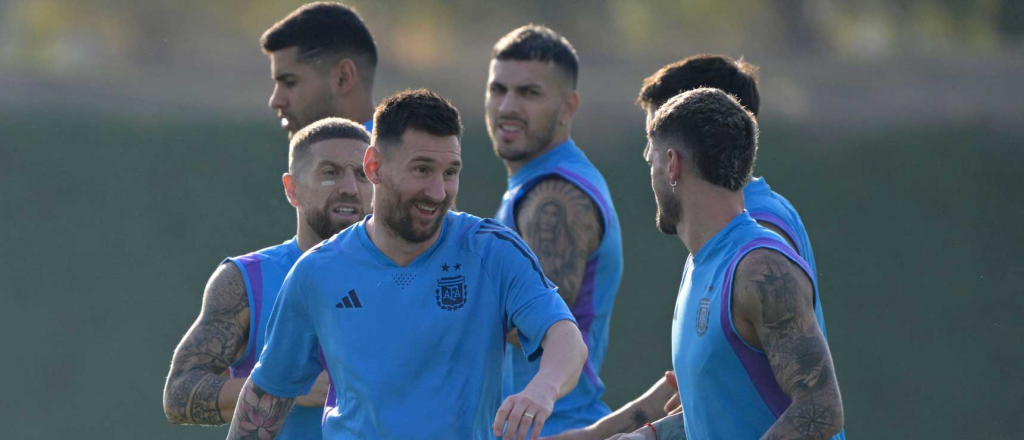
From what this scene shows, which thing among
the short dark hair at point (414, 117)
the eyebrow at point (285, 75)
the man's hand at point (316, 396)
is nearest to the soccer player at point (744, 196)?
the man's hand at point (316, 396)

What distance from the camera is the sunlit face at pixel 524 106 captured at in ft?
15.4

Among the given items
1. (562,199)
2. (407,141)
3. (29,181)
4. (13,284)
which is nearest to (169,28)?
(29,181)

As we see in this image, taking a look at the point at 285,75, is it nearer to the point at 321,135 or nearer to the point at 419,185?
the point at 321,135

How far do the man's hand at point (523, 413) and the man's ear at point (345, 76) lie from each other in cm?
246

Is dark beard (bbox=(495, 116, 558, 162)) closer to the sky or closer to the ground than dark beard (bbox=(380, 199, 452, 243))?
closer to the sky

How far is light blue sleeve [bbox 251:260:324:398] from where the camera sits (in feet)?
9.62

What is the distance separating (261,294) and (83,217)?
665 cm

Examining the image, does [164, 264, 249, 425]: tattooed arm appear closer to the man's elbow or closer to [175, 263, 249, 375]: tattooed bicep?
[175, 263, 249, 375]: tattooed bicep

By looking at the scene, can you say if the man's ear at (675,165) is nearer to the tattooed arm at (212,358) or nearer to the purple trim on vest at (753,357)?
the purple trim on vest at (753,357)

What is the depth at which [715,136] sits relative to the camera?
9.72 ft

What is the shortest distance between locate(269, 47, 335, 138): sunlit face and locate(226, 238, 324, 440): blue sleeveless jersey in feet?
4.23

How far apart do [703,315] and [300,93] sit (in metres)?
2.37

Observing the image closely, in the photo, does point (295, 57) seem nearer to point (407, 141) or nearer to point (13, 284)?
point (407, 141)

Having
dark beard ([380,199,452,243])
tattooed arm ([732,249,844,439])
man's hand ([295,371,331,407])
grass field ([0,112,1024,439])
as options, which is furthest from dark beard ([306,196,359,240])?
grass field ([0,112,1024,439])
